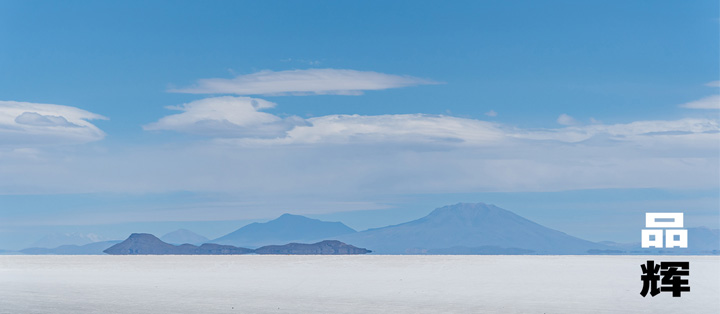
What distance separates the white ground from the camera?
3503cm

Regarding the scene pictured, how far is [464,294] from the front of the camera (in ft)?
133

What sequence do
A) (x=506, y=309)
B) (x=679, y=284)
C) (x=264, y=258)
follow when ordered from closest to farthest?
(x=506, y=309), (x=679, y=284), (x=264, y=258)

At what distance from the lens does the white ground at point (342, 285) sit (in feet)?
115

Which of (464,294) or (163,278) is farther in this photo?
(163,278)

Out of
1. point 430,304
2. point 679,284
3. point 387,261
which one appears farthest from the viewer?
point 387,261

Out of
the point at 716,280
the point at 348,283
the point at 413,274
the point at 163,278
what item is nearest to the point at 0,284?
the point at 163,278

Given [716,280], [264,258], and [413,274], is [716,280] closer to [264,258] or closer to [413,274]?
[413,274]

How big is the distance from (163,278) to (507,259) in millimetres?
24337

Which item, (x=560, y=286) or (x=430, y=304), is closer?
(x=430, y=304)

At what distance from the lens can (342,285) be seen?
4522 centimetres

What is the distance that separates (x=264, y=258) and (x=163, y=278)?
15691 mm

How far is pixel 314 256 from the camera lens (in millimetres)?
66750

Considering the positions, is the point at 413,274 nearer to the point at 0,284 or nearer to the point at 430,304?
the point at 430,304

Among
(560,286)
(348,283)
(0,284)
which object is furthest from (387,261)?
(0,284)
